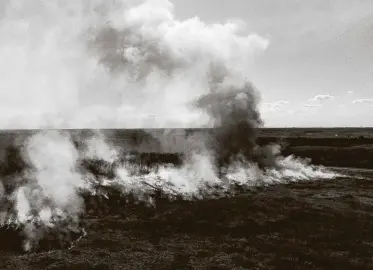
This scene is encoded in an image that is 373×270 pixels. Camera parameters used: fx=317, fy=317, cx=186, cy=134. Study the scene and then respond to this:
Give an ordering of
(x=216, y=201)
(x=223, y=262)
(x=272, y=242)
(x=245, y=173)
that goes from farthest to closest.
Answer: (x=245, y=173)
(x=216, y=201)
(x=272, y=242)
(x=223, y=262)

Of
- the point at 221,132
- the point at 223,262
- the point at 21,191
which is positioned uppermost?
the point at 221,132

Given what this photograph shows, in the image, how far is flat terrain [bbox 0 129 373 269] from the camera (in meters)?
13.9

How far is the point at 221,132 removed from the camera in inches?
1629

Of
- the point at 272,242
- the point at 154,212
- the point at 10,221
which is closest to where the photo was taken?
the point at 272,242

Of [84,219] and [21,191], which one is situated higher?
[21,191]

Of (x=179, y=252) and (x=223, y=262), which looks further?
(x=179, y=252)

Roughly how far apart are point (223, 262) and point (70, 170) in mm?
16487

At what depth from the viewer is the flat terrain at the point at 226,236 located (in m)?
13.9

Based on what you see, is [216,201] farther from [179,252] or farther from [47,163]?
[47,163]

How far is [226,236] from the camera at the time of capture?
1695 centimetres

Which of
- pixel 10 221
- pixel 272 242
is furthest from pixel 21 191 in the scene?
pixel 272 242

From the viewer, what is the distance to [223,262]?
1399cm

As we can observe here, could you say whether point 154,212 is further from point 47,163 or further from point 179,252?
point 47,163

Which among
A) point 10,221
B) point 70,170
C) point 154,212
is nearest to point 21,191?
point 10,221
